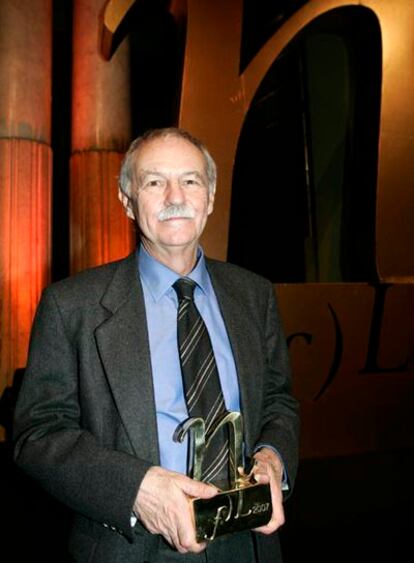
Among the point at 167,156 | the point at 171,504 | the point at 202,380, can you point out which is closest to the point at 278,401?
the point at 202,380

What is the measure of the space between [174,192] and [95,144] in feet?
13.9

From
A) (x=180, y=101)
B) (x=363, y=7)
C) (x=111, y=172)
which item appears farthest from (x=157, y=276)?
(x=363, y=7)

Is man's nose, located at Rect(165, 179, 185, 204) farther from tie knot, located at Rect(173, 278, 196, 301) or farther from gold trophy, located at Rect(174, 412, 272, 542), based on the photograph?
gold trophy, located at Rect(174, 412, 272, 542)

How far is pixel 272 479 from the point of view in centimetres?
109

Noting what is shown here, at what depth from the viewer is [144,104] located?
24.0 ft

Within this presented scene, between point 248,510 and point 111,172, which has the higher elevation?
point 111,172

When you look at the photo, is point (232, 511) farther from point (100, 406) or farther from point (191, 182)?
point (191, 182)

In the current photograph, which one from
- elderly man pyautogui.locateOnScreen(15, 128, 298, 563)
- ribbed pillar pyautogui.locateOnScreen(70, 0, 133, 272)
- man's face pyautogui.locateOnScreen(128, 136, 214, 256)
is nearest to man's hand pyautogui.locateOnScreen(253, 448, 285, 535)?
elderly man pyautogui.locateOnScreen(15, 128, 298, 563)

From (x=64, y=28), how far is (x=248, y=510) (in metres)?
8.05

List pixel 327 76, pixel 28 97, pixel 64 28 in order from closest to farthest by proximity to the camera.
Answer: pixel 28 97 < pixel 327 76 < pixel 64 28

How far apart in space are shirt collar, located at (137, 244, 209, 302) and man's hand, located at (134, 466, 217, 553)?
516mm

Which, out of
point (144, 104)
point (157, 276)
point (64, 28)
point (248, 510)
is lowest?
point (248, 510)

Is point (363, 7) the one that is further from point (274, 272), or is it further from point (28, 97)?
point (28, 97)

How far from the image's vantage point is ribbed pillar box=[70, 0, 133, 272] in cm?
507
